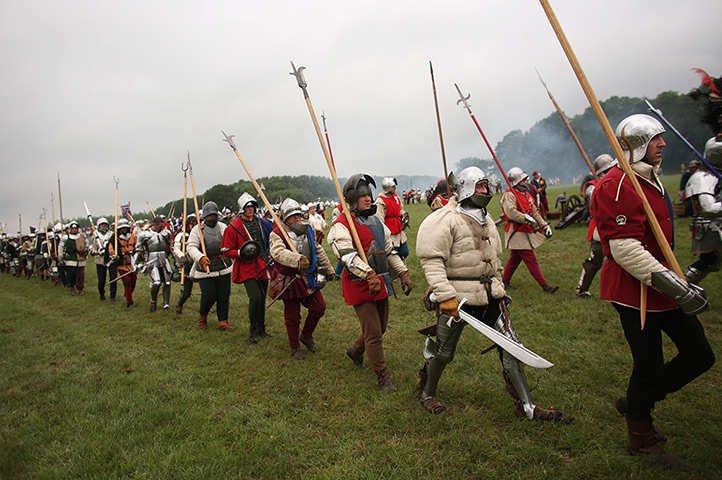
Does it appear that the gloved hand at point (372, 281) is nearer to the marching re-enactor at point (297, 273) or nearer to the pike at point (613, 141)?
the marching re-enactor at point (297, 273)

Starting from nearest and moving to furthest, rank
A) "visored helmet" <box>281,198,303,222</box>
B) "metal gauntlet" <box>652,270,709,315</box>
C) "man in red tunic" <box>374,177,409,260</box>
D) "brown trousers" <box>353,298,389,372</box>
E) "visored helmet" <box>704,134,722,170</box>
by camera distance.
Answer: "metal gauntlet" <box>652,270,709,315</box> < "brown trousers" <box>353,298,389,372</box> < "visored helmet" <box>704,134,722,170</box> < "visored helmet" <box>281,198,303,222</box> < "man in red tunic" <box>374,177,409,260</box>

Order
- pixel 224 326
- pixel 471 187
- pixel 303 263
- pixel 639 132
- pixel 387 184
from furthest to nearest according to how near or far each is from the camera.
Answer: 1. pixel 387 184
2. pixel 224 326
3. pixel 303 263
4. pixel 471 187
5. pixel 639 132

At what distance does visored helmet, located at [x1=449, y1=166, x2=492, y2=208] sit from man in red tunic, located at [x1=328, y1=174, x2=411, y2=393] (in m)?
1.00

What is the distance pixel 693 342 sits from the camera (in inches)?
102

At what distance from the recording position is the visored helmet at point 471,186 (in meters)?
3.27

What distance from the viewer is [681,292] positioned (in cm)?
230

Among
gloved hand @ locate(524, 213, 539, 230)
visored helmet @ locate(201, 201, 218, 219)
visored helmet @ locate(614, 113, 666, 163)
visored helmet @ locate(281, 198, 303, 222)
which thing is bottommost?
gloved hand @ locate(524, 213, 539, 230)

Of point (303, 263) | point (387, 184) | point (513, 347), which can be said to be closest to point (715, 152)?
point (513, 347)

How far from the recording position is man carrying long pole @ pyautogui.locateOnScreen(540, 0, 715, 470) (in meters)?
2.42

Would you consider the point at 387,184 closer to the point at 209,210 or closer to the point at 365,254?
the point at 209,210

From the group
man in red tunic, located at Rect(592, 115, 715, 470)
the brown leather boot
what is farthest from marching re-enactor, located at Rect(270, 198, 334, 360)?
man in red tunic, located at Rect(592, 115, 715, 470)

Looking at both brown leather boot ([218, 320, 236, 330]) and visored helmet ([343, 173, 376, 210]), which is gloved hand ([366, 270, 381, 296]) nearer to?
visored helmet ([343, 173, 376, 210])

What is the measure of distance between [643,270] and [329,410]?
288 cm

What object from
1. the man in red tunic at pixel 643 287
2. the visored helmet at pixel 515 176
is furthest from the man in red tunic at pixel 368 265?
the visored helmet at pixel 515 176
